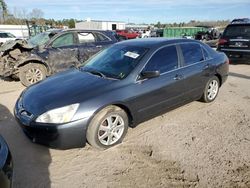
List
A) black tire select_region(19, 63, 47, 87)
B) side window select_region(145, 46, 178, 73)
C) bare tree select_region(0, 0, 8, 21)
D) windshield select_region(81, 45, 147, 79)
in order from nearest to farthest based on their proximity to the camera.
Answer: windshield select_region(81, 45, 147, 79) → side window select_region(145, 46, 178, 73) → black tire select_region(19, 63, 47, 87) → bare tree select_region(0, 0, 8, 21)

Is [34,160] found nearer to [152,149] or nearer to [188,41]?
[152,149]

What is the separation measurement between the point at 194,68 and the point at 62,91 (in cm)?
264

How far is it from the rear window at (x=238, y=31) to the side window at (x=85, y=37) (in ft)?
19.5

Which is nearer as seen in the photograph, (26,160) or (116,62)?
(26,160)

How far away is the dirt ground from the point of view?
3.39 metres

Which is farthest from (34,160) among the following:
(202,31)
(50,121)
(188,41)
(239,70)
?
(202,31)

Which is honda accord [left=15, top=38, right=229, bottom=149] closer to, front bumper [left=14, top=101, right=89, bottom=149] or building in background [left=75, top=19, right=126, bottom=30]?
front bumper [left=14, top=101, right=89, bottom=149]

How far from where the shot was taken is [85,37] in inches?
358

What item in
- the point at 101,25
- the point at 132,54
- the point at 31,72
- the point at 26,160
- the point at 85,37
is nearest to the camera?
the point at 26,160

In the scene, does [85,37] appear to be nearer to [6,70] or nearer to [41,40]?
[41,40]

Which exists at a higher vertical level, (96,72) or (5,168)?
(96,72)

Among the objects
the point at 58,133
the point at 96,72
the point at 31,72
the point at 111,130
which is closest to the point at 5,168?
the point at 58,133

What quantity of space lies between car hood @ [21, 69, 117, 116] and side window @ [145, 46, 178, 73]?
810 mm

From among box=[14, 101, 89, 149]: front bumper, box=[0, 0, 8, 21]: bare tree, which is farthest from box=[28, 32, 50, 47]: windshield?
box=[0, 0, 8, 21]: bare tree
